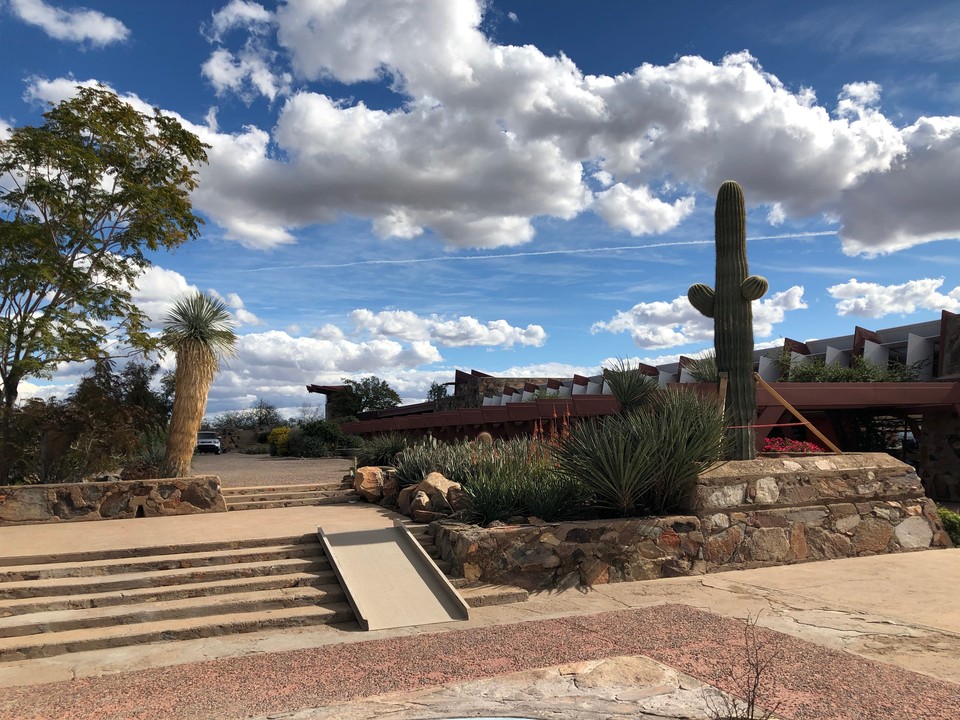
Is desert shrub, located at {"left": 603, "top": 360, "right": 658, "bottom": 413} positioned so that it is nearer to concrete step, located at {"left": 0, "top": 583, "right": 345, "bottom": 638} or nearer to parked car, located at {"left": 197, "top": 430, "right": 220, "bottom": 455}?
concrete step, located at {"left": 0, "top": 583, "right": 345, "bottom": 638}

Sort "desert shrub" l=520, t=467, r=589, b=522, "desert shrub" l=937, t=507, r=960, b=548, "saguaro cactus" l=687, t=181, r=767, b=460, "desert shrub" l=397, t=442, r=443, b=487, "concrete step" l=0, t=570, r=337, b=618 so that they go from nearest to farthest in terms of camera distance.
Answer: "concrete step" l=0, t=570, r=337, b=618
"desert shrub" l=520, t=467, r=589, b=522
"desert shrub" l=937, t=507, r=960, b=548
"saguaro cactus" l=687, t=181, r=767, b=460
"desert shrub" l=397, t=442, r=443, b=487

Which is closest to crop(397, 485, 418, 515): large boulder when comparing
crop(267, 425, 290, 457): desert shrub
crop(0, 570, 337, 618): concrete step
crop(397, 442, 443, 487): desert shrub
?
crop(397, 442, 443, 487): desert shrub

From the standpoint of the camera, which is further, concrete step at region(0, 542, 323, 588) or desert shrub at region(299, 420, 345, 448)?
desert shrub at region(299, 420, 345, 448)

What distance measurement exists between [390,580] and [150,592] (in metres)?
2.30

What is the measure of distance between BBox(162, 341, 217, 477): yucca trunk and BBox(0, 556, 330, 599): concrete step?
539 cm

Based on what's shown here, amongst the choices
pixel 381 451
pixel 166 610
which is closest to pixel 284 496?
pixel 381 451

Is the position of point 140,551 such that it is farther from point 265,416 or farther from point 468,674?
point 265,416

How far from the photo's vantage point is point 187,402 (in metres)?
12.8

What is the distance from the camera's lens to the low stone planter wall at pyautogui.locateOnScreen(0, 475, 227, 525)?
34.2 ft

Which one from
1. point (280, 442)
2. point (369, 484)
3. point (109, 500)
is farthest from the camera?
point (280, 442)

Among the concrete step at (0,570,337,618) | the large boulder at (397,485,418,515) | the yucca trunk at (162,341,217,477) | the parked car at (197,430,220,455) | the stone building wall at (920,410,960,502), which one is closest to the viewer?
the concrete step at (0,570,337,618)

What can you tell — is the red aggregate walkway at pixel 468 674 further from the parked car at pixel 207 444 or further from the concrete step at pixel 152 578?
the parked car at pixel 207 444

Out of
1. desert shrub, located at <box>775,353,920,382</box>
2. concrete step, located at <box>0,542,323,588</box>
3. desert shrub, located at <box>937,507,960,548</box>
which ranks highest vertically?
desert shrub, located at <box>775,353,920,382</box>

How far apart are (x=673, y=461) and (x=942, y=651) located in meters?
3.30
